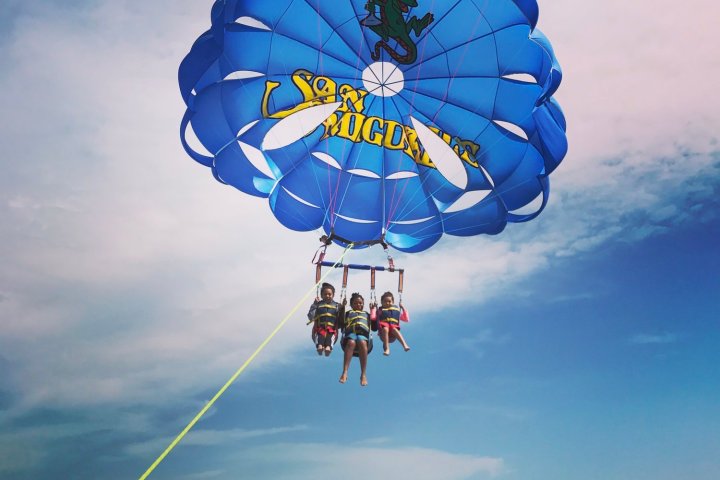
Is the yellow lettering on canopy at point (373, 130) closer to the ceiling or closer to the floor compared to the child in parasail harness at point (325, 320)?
closer to the ceiling

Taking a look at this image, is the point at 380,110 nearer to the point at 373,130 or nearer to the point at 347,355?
the point at 373,130

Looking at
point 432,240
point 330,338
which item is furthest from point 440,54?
point 330,338

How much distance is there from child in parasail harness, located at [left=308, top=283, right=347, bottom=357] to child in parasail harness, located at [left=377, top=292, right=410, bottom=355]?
48 centimetres

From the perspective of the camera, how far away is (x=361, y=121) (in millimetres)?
9234

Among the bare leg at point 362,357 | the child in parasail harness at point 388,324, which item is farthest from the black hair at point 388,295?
the bare leg at point 362,357

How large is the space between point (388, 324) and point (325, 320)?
0.78m

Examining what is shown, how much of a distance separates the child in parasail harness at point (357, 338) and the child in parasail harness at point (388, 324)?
0.22m

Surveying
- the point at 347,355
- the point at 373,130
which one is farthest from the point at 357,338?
the point at 373,130

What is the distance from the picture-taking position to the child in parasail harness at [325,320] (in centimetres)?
771

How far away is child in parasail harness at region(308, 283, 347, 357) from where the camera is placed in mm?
7711

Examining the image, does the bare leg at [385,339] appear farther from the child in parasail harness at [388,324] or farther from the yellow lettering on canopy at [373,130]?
the yellow lettering on canopy at [373,130]

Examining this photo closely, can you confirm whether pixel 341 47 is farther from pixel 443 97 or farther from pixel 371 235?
pixel 371 235

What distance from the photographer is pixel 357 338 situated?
771 centimetres

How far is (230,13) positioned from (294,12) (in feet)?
2.93
